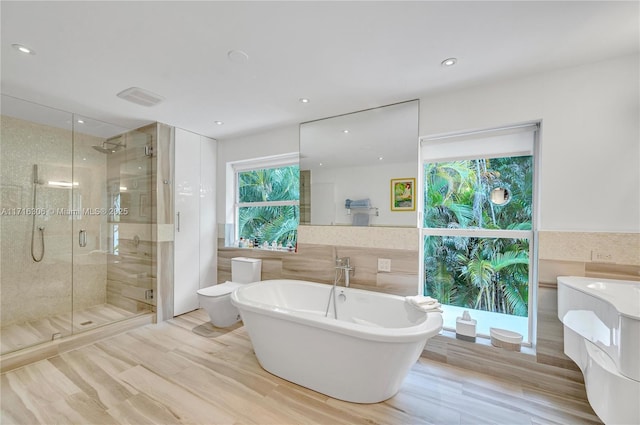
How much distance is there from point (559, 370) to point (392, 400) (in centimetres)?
129

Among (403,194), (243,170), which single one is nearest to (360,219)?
(403,194)

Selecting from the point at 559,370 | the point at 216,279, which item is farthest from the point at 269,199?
the point at 559,370

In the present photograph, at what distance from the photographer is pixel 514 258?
2342 millimetres

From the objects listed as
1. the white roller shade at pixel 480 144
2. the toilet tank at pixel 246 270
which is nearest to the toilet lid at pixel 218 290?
the toilet tank at pixel 246 270

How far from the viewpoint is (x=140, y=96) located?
8.10 ft

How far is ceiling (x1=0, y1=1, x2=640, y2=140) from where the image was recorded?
4.79ft

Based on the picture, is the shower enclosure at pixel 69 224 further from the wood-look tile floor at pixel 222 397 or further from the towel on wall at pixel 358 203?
→ the towel on wall at pixel 358 203

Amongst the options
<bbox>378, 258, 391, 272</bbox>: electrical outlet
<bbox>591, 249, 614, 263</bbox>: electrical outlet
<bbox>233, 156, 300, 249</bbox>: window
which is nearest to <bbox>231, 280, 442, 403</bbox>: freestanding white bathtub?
<bbox>378, 258, 391, 272</bbox>: electrical outlet

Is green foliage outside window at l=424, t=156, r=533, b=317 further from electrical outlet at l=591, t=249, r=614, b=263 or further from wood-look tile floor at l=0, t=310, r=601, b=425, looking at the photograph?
wood-look tile floor at l=0, t=310, r=601, b=425

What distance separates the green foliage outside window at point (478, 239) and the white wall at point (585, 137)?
242mm

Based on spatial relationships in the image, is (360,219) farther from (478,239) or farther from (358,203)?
(478,239)

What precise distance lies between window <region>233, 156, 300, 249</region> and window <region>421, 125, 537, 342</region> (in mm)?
1669

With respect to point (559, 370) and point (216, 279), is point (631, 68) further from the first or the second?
point (216, 279)

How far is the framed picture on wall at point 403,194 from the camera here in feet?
8.53
